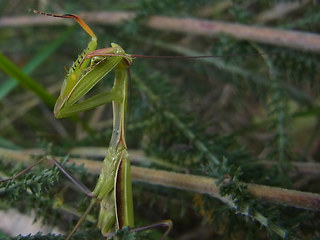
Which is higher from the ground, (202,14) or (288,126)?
(202,14)

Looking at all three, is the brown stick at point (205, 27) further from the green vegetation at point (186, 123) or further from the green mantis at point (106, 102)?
the green mantis at point (106, 102)

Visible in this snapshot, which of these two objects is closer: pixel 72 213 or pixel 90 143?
pixel 72 213

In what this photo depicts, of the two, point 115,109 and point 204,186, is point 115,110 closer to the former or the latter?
point 115,109

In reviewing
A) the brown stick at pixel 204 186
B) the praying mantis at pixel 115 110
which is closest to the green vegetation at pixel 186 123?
the brown stick at pixel 204 186

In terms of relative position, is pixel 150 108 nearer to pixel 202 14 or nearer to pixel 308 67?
pixel 308 67

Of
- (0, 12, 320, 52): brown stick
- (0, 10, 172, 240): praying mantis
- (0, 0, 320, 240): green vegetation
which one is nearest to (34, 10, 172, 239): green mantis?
(0, 10, 172, 240): praying mantis

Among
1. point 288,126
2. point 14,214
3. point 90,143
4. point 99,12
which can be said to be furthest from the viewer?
point 99,12

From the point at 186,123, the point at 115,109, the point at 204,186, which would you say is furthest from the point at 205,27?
the point at 204,186

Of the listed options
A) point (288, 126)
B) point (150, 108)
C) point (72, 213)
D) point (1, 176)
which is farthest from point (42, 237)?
point (288, 126)
